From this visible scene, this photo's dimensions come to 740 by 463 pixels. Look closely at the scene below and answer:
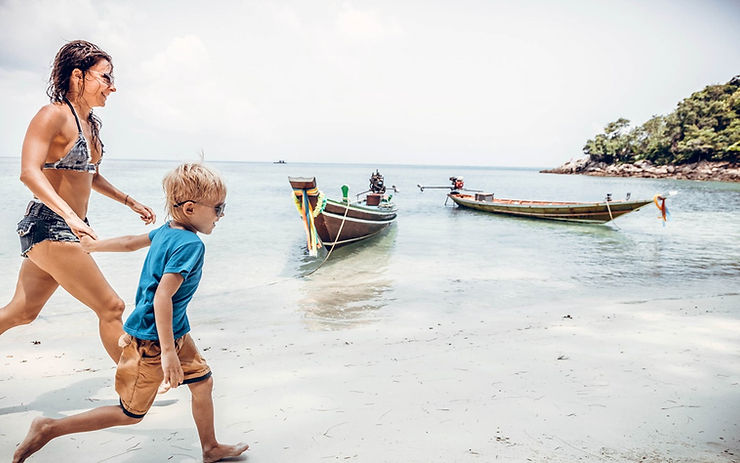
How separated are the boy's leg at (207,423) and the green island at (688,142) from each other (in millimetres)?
73522

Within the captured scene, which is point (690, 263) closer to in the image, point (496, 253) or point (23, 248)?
point (496, 253)

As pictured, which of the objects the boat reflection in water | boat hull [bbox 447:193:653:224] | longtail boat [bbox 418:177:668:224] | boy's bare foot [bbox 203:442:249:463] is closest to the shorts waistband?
boy's bare foot [bbox 203:442:249:463]

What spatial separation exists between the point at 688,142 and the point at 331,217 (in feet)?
230

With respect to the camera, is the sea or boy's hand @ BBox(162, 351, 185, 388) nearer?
boy's hand @ BBox(162, 351, 185, 388)

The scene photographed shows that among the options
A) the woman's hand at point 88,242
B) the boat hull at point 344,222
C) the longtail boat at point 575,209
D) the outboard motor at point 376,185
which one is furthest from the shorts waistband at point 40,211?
the longtail boat at point 575,209

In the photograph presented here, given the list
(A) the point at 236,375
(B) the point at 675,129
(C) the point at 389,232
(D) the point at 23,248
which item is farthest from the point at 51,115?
(B) the point at 675,129

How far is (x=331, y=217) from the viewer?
12.0m

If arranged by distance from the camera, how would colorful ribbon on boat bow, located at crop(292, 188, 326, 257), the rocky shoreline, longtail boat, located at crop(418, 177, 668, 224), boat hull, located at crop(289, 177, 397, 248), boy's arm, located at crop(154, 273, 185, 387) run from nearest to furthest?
boy's arm, located at crop(154, 273, 185, 387) < colorful ribbon on boat bow, located at crop(292, 188, 326, 257) < boat hull, located at crop(289, 177, 397, 248) < longtail boat, located at crop(418, 177, 668, 224) < the rocky shoreline

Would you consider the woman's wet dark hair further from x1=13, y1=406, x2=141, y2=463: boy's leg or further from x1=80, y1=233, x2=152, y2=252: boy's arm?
x1=13, y1=406, x2=141, y2=463: boy's leg

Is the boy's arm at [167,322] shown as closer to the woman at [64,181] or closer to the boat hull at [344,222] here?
the woman at [64,181]

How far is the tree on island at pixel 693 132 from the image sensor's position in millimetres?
60656

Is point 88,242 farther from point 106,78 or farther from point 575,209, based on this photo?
point 575,209

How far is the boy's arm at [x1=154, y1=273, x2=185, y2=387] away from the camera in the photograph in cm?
176

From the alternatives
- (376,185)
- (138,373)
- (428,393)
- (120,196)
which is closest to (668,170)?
(376,185)
